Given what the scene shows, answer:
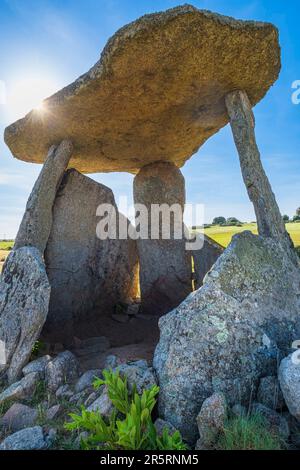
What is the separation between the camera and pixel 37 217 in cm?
703

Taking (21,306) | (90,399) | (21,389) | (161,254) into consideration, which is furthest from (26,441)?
(161,254)

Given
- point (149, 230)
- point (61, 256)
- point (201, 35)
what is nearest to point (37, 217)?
point (61, 256)

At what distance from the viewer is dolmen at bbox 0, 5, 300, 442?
169 inches

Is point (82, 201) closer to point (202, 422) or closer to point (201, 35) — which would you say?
point (201, 35)

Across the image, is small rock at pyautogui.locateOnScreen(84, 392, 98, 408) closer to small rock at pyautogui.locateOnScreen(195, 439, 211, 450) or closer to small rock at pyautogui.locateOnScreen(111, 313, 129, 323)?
small rock at pyautogui.locateOnScreen(195, 439, 211, 450)

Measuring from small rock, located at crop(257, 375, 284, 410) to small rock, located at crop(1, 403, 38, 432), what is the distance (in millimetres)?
2695

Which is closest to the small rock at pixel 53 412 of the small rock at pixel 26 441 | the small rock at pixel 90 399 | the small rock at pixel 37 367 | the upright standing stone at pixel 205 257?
the small rock at pixel 90 399

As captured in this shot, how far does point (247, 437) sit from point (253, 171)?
4.15 meters

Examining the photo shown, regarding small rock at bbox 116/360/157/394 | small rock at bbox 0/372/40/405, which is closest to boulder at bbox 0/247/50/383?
small rock at bbox 0/372/40/405

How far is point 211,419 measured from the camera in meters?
3.43

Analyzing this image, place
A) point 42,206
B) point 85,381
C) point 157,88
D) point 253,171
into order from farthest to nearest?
point 42,206, point 157,88, point 253,171, point 85,381

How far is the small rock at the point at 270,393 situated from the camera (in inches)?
150

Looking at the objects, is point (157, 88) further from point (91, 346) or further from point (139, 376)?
point (91, 346)
